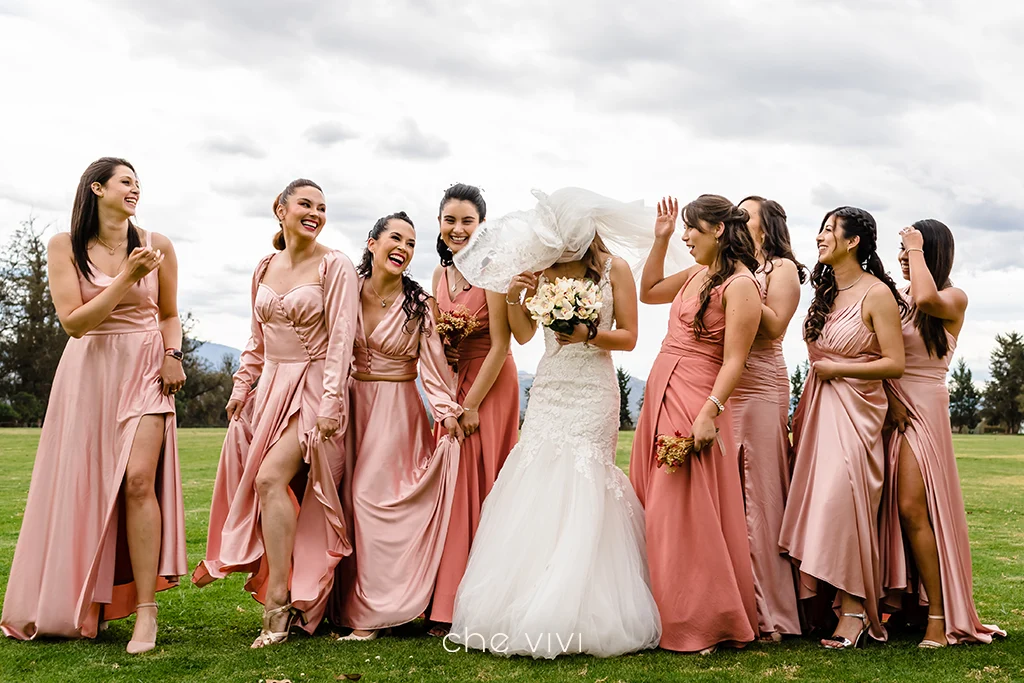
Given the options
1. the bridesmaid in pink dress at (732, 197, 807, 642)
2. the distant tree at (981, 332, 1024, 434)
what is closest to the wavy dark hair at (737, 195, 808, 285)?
the bridesmaid in pink dress at (732, 197, 807, 642)

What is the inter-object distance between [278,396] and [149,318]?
1183 mm

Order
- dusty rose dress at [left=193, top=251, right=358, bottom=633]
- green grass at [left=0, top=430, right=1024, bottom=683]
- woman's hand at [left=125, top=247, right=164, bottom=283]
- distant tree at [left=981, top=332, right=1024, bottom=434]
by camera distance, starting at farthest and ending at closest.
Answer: distant tree at [left=981, top=332, right=1024, bottom=434] → dusty rose dress at [left=193, top=251, right=358, bottom=633] → woman's hand at [left=125, top=247, right=164, bottom=283] → green grass at [left=0, top=430, right=1024, bottom=683]

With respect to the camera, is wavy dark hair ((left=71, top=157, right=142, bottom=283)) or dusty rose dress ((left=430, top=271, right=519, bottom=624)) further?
dusty rose dress ((left=430, top=271, right=519, bottom=624))

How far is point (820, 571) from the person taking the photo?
6637mm

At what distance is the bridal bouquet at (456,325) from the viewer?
739cm

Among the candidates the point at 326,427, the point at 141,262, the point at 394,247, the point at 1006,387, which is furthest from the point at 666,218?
the point at 1006,387

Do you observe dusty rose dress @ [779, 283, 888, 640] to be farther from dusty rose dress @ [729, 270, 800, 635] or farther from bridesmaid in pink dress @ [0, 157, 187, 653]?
bridesmaid in pink dress @ [0, 157, 187, 653]

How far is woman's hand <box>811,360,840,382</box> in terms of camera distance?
690 cm

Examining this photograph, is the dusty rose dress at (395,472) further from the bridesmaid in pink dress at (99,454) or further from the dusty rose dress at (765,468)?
the dusty rose dress at (765,468)

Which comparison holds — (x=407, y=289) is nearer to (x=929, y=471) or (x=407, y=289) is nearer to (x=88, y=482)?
(x=88, y=482)

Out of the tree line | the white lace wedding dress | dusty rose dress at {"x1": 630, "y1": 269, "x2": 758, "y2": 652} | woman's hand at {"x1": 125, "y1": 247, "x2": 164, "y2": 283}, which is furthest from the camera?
the tree line

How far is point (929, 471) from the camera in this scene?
6.88 m

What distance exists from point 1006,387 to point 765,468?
93569 millimetres

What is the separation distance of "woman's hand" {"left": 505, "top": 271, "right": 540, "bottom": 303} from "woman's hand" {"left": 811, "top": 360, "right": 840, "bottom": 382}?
219 cm
